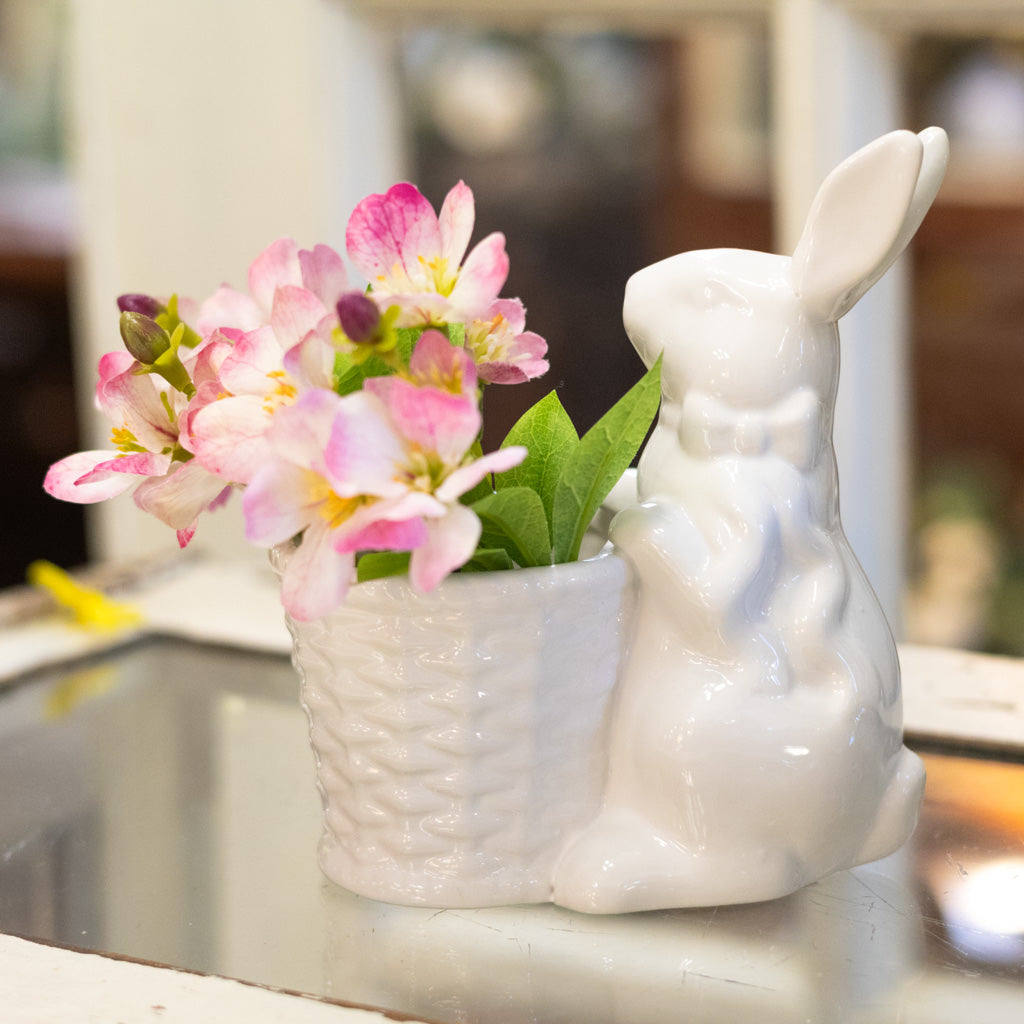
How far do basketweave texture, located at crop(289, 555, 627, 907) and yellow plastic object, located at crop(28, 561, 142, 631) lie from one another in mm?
390

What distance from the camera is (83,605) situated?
844 mm

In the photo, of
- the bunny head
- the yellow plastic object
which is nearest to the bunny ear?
the bunny head

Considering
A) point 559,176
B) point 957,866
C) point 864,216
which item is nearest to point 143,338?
point 864,216

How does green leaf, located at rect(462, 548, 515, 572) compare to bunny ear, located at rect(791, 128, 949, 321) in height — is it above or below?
below

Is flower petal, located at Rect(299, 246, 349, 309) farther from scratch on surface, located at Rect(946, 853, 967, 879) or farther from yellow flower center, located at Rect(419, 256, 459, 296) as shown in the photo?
scratch on surface, located at Rect(946, 853, 967, 879)

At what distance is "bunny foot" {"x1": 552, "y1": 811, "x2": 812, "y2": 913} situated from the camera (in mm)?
471

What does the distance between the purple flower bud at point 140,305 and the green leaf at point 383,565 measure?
0.42 ft

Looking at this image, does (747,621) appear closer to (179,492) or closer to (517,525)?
(517,525)

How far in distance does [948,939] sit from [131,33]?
3.30 ft

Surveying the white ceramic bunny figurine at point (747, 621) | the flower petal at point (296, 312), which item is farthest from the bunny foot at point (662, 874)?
the flower petal at point (296, 312)

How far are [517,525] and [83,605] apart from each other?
0.48m

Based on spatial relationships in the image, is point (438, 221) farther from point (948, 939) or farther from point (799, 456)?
point (948, 939)

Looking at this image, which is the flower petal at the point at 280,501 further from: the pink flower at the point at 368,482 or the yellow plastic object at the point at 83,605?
the yellow plastic object at the point at 83,605

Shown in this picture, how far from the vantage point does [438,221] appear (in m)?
0.45
